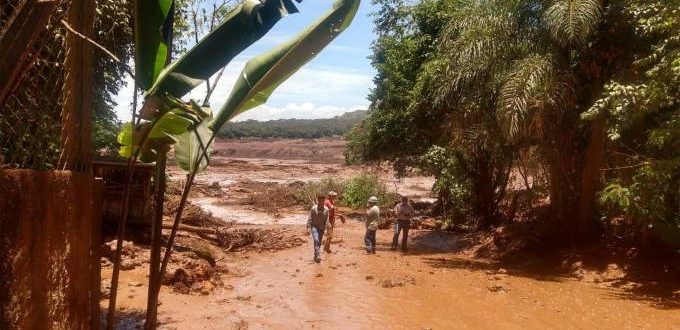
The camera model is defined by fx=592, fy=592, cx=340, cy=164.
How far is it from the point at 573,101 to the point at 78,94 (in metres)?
9.87

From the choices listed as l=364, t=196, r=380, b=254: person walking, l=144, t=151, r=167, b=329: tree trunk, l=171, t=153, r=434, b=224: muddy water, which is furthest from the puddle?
l=144, t=151, r=167, b=329: tree trunk

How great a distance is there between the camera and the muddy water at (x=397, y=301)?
8.06 metres

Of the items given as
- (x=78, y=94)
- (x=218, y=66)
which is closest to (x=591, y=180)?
(x=218, y=66)

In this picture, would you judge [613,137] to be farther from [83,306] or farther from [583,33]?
[83,306]

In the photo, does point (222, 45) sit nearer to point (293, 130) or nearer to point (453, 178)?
point (453, 178)

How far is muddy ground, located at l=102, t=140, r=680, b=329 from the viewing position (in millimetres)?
8172

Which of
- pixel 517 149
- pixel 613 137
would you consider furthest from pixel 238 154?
pixel 613 137

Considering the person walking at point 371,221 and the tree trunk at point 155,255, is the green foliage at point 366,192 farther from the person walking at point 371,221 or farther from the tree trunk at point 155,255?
the tree trunk at point 155,255

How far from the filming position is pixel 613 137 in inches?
341

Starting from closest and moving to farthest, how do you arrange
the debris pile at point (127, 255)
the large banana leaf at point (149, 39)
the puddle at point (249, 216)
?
the large banana leaf at point (149, 39) < the debris pile at point (127, 255) < the puddle at point (249, 216)

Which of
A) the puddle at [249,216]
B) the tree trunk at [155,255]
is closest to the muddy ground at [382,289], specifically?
the tree trunk at [155,255]

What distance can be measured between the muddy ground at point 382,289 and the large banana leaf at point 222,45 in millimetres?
4520

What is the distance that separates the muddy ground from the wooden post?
4.40m

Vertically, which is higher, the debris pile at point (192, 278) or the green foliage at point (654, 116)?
the green foliage at point (654, 116)
